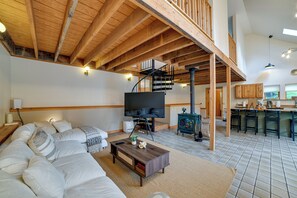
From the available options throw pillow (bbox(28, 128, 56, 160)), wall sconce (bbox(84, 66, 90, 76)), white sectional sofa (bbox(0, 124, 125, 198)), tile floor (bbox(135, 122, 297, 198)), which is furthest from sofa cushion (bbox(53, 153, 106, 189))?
wall sconce (bbox(84, 66, 90, 76))

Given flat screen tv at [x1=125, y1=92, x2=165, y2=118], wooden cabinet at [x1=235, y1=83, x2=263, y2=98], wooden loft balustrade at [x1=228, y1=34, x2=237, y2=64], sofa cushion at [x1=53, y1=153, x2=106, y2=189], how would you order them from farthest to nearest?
wooden cabinet at [x1=235, y1=83, x2=263, y2=98] → wooden loft balustrade at [x1=228, y1=34, x2=237, y2=64] → flat screen tv at [x1=125, y1=92, x2=165, y2=118] → sofa cushion at [x1=53, y1=153, x2=106, y2=189]

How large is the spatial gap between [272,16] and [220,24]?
2.55 metres

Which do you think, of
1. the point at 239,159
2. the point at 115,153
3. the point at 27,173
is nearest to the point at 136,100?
the point at 115,153

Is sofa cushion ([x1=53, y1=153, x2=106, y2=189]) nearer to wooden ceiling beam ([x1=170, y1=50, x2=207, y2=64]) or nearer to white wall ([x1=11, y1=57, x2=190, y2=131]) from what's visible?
white wall ([x1=11, y1=57, x2=190, y2=131])

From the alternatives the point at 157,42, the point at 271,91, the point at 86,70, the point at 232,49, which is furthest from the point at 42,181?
the point at 271,91

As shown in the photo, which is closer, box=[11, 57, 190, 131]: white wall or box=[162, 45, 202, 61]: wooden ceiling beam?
box=[162, 45, 202, 61]: wooden ceiling beam

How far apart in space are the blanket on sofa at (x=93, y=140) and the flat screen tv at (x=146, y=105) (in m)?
1.43

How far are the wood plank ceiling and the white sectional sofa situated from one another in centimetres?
179

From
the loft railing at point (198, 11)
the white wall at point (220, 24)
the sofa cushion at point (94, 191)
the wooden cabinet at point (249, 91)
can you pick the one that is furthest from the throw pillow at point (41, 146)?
the wooden cabinet at point (249, 91)

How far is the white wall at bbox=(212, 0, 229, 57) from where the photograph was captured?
339 cm

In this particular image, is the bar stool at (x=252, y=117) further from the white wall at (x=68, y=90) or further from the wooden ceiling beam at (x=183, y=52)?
the wooden ceiling beam at (x=183, y=52)

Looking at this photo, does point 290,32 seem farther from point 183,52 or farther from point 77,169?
point 77,169

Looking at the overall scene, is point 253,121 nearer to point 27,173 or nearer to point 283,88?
point 283,88

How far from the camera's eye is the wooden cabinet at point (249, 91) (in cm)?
650
